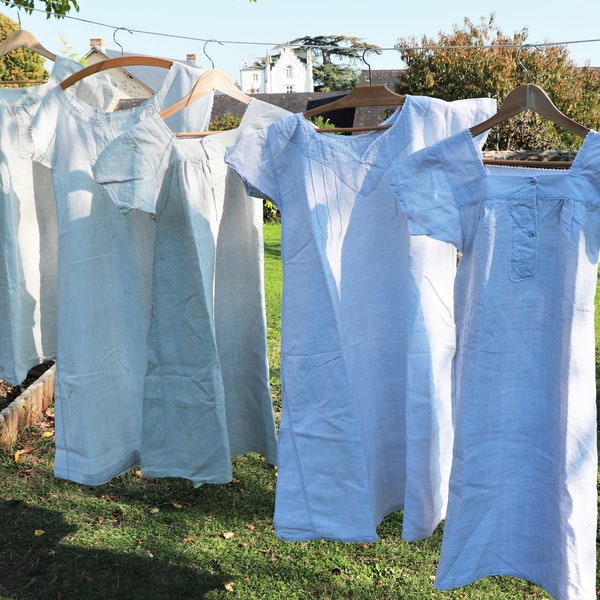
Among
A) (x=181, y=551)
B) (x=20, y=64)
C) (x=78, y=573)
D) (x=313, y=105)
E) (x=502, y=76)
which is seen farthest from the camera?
(x=313, y=105)

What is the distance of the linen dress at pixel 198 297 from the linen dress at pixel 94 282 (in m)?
0.22

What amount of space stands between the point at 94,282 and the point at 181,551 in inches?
47.6

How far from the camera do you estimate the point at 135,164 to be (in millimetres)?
2146

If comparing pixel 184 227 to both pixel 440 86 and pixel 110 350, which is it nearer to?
pixel 110 350

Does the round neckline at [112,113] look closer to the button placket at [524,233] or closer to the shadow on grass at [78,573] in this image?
the button placket at [524,233]

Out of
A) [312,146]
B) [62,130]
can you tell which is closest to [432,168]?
[312,146]

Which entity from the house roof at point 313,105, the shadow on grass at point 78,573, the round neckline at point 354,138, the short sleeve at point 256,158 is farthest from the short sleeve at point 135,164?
the house roof at point 313,105

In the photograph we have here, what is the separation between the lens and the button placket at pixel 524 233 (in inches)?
70.5

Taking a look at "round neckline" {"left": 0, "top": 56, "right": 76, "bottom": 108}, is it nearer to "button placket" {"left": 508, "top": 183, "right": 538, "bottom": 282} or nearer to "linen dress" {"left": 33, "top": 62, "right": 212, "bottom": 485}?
"linen dress" {"left": 33, "top": 62, "right": 212, "bottom": 485}

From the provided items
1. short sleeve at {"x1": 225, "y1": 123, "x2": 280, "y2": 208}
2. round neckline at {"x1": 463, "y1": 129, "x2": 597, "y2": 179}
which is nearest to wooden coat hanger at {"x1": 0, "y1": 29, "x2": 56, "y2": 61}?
short sleeve at {"x1": 225, "y1": 123, "x2": 280, "y2": 208}

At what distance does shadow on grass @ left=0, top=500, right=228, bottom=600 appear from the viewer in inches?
108

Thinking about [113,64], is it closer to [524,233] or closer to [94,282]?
[94,282]

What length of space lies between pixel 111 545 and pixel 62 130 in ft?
5.45

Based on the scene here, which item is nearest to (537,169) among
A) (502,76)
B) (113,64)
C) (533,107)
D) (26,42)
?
(533,107)
